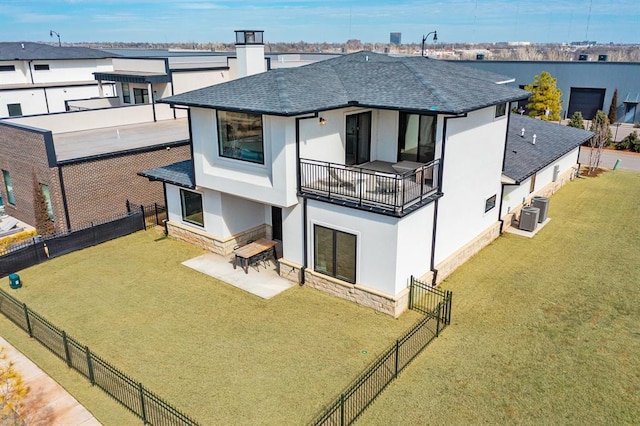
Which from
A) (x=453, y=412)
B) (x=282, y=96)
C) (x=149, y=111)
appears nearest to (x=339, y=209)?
(x=282, y=96)

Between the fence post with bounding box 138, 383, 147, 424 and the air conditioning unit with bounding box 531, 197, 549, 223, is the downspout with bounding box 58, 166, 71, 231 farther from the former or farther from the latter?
the air conditioning unit with bounding box 531, 197, 549, 223

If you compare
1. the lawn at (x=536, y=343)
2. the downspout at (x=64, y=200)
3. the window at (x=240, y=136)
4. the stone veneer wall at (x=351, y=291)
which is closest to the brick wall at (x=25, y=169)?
the downspout at (x=64, y=200)

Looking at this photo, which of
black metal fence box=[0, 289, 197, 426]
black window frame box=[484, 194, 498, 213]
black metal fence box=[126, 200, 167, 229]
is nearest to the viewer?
black metal fence box=[0, 289, 197, 426]

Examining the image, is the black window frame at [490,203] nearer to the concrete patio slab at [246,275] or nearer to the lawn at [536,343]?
the lawn at [536,343]

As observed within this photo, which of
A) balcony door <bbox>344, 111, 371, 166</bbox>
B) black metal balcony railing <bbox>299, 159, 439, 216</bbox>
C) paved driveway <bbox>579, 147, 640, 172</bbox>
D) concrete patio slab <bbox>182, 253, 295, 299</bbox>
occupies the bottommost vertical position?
concrete patio slab <bbox>182, 253, 295, 299</bbox>

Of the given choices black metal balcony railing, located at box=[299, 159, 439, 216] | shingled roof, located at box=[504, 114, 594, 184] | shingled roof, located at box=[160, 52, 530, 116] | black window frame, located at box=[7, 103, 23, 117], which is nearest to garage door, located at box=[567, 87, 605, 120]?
shingled roof, located at box=[504, 114, 594, 184]

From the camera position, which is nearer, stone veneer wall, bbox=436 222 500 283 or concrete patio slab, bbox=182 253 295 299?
concrete patio slab, bbox=182 253 295 299
